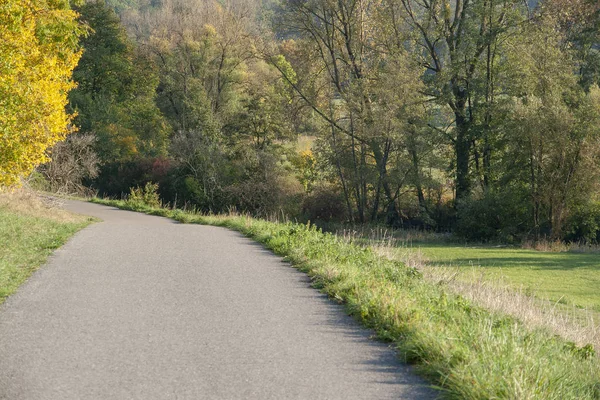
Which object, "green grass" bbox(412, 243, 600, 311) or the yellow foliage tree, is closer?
the yellow foliage tree

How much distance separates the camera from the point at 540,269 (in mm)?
22250

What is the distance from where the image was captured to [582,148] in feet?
102

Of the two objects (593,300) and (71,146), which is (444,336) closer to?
(593,300)

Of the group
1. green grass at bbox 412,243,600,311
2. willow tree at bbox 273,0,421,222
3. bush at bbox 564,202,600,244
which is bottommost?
green grass at bbox 412,243,600,311

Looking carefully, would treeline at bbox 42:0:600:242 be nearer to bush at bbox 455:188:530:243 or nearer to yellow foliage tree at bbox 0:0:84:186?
bush at bbox 455:188:530:243

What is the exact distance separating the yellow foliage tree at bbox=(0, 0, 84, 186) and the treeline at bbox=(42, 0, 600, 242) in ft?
68.5

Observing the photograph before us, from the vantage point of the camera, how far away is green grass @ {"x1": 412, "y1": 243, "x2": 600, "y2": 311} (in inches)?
692

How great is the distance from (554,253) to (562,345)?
20072 mm

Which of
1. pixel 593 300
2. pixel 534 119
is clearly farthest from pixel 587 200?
pixel 593 300

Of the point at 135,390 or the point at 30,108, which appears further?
the point at 30,108

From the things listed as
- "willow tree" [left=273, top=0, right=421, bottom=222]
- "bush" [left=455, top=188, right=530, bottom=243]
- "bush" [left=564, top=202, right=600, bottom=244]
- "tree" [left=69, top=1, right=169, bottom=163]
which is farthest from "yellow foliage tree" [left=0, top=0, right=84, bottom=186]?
"tree" [left=69, top=1, right=169, bottom=163]

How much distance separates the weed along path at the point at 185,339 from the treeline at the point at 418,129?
75.2ft

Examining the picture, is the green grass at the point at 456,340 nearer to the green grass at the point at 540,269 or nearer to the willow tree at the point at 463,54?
the green grass at the point at 540,269

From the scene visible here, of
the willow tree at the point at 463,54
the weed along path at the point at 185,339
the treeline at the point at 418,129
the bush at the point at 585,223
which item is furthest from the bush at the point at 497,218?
the weed along path at the point at 185,339
